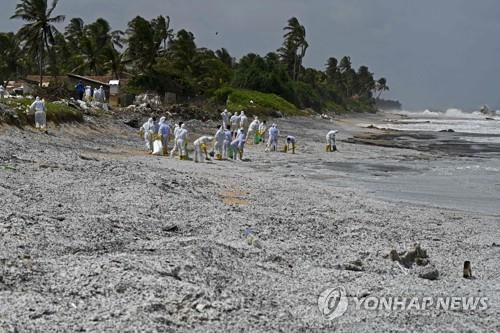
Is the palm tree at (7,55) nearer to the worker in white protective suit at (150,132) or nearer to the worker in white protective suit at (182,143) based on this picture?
the worker in white protective suit at (150,132)

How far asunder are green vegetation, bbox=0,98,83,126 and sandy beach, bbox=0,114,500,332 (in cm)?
627

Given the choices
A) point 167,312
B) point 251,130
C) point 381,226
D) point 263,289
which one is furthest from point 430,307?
point 251,130

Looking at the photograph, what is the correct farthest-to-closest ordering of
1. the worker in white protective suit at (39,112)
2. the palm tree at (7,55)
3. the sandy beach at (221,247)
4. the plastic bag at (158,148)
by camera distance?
the palm tree at (7,55)
the worker in white protective suit at (39,112)
the plastic bag at (158,148)
the sandy beach at (221,247)

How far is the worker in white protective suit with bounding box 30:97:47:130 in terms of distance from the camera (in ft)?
84.7

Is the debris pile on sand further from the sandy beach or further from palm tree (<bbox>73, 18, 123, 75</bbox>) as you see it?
palm tree (<bbox>73, 18, 123, 75</bbox>)

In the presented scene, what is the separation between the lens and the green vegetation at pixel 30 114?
25156 millimetres

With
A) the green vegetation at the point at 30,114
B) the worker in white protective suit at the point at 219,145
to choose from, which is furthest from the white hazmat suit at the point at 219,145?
the green vegetation at the point at 30,114

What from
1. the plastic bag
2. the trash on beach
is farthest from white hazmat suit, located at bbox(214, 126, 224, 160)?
the trash on beach

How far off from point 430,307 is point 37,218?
594 centimetres

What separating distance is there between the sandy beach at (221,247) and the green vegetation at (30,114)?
20.6 ft

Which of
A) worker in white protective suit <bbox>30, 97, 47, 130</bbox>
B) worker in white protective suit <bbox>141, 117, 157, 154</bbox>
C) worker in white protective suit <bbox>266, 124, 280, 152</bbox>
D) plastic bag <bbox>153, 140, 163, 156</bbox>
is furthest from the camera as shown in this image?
worker in white protective suit <bbox>266, 124, 280, 152</bbox>

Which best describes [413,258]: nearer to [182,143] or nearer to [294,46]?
[182,143]

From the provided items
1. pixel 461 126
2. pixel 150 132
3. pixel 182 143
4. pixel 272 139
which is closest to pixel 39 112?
pixel 150 132

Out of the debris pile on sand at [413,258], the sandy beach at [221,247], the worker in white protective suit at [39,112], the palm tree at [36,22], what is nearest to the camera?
the sandy beach at [221,247]
